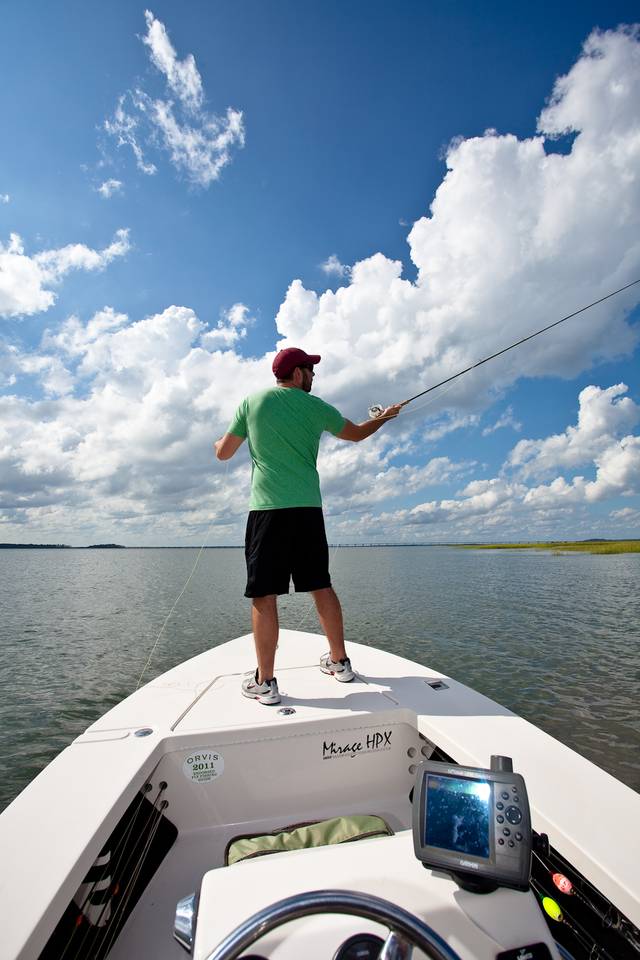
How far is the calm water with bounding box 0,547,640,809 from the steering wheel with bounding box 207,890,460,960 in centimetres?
242

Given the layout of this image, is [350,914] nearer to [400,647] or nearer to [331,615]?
[331,615]

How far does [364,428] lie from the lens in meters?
3.16

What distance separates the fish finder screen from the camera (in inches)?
43.6

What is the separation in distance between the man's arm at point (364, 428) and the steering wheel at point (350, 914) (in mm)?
2475

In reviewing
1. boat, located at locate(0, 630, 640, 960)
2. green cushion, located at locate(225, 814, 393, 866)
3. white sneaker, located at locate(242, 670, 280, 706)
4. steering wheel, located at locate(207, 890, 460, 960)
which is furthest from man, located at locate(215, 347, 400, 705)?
steering wheel, located at locate(207, 890, 460, 960)

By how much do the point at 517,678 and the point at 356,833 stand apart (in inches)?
231

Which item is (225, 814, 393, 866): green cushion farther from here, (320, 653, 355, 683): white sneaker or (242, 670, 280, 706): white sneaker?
(320, 653, 355, 683): white sneaker

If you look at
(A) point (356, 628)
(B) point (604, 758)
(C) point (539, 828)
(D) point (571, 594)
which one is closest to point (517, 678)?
(B) point (604, 758)

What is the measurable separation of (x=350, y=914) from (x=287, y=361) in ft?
8.50

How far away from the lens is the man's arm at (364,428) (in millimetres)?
3074

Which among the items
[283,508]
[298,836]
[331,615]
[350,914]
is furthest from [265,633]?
[350,914]

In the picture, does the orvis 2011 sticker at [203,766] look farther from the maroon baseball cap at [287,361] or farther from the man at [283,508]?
the maroon baseball cap at [287,361]

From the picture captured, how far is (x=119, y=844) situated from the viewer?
1.71 meters

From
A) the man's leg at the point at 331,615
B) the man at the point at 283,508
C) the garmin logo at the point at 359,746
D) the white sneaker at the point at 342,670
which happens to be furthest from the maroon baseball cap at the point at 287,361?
the garmin logo at the point at 359,746
